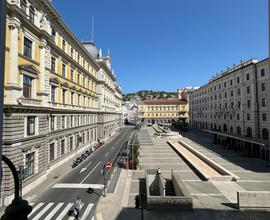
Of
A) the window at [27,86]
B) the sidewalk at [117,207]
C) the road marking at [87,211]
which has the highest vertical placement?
the window at [27,86]

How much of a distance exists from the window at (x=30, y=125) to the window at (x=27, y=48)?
7.38 meters

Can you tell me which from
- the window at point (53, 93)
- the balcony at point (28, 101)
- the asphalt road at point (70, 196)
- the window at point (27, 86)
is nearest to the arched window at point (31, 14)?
the window at point (27, 86)

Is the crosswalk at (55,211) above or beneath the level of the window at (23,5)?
beneath

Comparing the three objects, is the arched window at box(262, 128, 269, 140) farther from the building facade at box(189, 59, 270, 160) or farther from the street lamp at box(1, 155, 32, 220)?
the street lamp at box(1, 155, 32, 220)

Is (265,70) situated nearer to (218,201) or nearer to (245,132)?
(245,132)

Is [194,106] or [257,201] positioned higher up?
[194,106]

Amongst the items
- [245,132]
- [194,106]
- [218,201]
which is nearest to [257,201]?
[218,201]

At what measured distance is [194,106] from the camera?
9362 centimetres

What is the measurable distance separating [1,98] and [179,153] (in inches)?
1606

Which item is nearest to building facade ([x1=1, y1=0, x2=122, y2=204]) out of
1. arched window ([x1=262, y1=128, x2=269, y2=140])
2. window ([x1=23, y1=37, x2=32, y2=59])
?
window ([x1=23, y1=37, x2=32, y2=59])

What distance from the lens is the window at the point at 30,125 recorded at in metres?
23.6

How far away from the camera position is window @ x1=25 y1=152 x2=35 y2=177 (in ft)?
76.7

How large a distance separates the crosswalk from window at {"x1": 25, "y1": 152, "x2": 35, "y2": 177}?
17.0ft

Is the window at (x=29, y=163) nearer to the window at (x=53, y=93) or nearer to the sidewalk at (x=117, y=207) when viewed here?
the sidewalk at (x=117, y=207)
